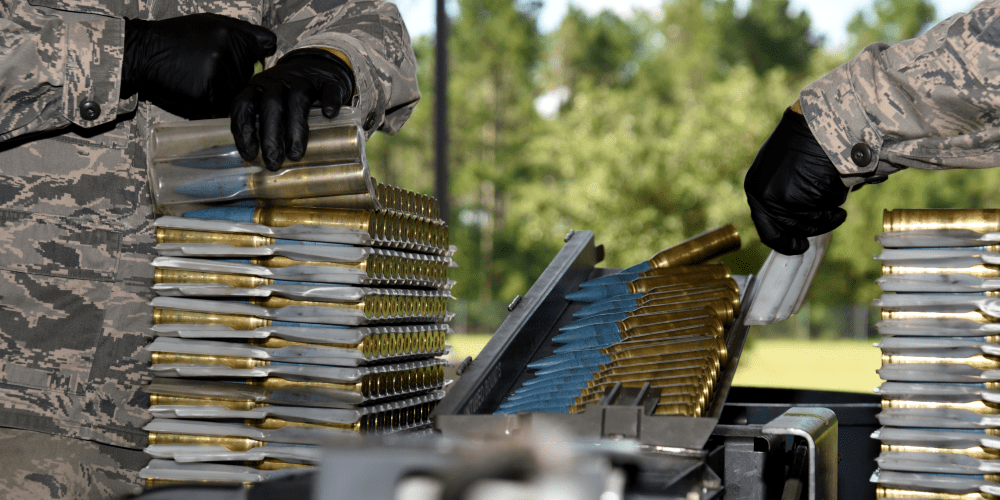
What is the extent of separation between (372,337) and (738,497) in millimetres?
590

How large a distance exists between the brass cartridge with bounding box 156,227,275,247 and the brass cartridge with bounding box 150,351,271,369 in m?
0.17

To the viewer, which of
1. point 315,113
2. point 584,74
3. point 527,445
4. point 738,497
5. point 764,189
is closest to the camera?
point 527,445

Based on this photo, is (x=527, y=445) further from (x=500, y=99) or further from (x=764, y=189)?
(x=500, y=99)

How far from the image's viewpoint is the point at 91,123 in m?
1.34

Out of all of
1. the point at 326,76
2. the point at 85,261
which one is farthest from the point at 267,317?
the point at 85,261

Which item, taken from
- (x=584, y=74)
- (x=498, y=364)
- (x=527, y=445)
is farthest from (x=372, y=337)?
(x=584, y=74)

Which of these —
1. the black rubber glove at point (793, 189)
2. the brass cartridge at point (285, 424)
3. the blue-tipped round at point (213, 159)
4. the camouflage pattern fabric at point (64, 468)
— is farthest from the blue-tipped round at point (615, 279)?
the camouflage pattern fabric at point (64, 468)

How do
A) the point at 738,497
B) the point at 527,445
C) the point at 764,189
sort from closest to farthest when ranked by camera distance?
the point at 527,445 < the point at 738,497 < the point at 764,189

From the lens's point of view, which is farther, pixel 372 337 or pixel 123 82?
pixel 123 82

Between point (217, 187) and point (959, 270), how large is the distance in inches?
44.4

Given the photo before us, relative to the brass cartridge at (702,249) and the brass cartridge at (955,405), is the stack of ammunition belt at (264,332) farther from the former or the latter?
the brass cartridge at (955,405)

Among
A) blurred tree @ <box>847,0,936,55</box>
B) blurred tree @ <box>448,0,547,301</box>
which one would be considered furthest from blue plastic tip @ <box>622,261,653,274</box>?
blurred tree @ <box>847,0,936,55</box>

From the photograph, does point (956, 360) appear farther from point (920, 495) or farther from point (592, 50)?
point (592, 50)

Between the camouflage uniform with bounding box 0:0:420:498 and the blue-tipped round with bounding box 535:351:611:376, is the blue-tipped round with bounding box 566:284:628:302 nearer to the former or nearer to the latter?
the blue-tipped round with bounding box 535:351:611:376
